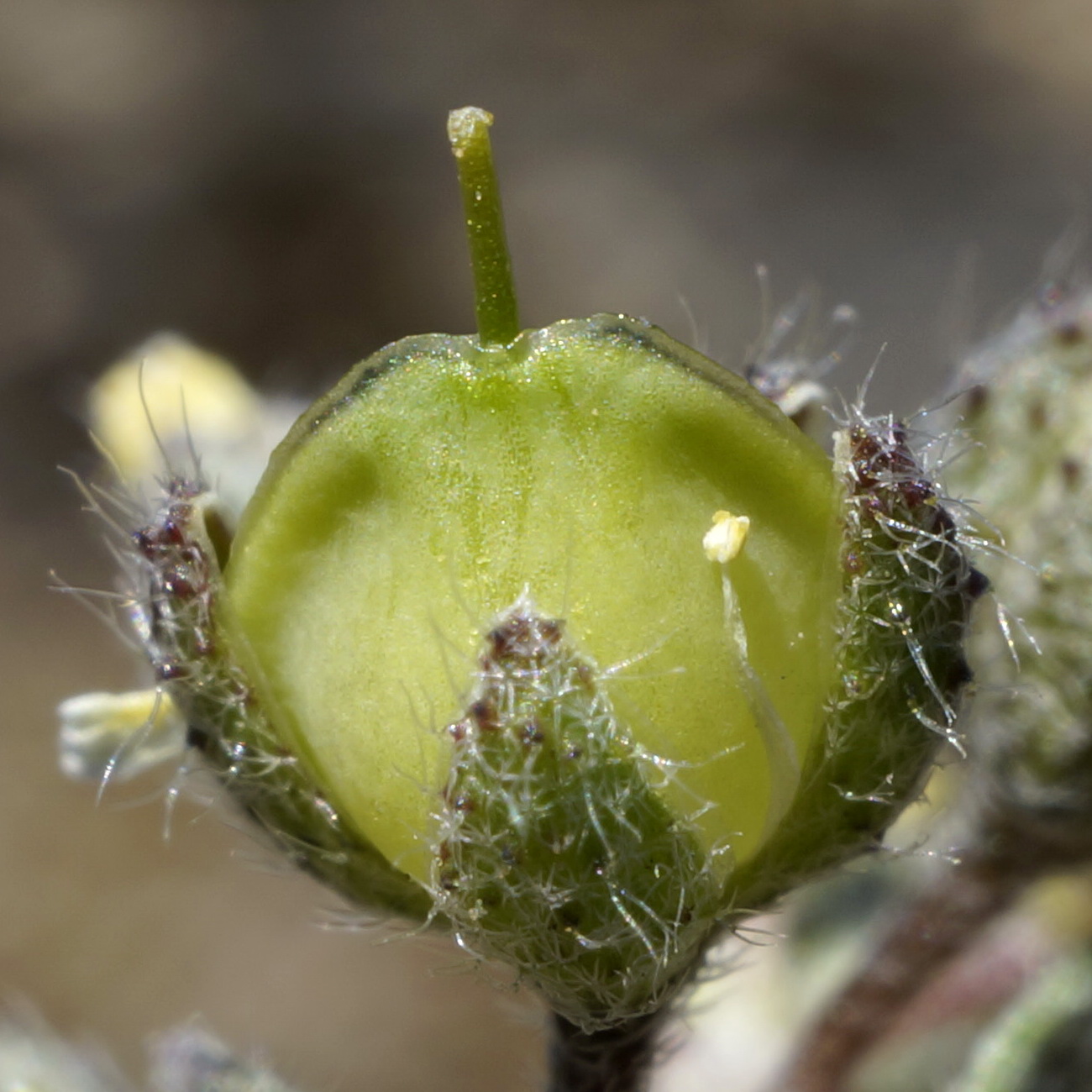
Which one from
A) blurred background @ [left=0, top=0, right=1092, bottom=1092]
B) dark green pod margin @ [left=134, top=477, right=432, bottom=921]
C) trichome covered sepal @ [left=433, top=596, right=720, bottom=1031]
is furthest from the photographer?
blurred background @ [left=0, top=0, right=1092, bottom=1092]

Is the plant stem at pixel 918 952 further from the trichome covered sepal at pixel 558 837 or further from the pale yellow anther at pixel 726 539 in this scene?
the pale yellow anther at pixel 726 539

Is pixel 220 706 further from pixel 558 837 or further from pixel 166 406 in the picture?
pixel 166 406

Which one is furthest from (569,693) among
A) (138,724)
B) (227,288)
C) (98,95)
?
(98,95)

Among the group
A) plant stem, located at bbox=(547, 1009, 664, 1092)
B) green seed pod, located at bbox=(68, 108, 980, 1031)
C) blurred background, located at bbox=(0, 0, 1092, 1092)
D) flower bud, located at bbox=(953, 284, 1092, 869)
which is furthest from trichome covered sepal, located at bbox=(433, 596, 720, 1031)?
blurred background, located at bbox=(0, 0, 1092, 1092)

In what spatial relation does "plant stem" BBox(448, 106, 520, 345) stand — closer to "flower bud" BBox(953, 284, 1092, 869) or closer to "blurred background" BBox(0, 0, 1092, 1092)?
"flower bud" BBox(953, 284, 1092, 869)

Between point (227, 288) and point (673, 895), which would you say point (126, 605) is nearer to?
point (673, 895)

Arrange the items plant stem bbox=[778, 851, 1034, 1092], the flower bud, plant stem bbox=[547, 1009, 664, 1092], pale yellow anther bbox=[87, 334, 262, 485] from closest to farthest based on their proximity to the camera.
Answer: plant stem bbox=[547, 1009, 664, 1092]
the flower bud
pale yellow anther bbox=[87, 334, 262, 485]
plant stem bbox=[778, 851, 1034, 1092]

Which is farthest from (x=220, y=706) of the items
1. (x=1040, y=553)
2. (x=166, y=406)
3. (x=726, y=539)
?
(x=1040, y=553)
